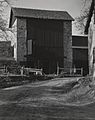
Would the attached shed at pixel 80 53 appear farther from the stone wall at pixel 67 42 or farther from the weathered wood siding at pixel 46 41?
the weathered wood siding at pixel 46 41

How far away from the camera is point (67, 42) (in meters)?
49.9

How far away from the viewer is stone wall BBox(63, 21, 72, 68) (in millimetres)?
49231

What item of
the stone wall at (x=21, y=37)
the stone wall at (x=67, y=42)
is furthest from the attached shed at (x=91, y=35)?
the stone wall at (x=67, y=42)

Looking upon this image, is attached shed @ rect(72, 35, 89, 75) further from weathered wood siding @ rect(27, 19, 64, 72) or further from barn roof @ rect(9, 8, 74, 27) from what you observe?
barn roof @ rect(9, 8, 74, 27)

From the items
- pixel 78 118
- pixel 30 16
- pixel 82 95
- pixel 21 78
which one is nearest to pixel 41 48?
pixel 30 16

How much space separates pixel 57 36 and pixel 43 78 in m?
16.5

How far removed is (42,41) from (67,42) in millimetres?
4878

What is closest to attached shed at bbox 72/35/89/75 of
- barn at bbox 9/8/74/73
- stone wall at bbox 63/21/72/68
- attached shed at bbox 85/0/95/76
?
stone wall at bbox 63/21/72/68

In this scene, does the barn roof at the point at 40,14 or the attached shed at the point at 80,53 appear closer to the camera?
the barn roof at the point at 40,14

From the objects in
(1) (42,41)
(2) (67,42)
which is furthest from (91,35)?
(2) (67,42)

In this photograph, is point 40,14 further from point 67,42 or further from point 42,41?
point 67,42

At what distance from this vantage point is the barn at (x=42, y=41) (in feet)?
154

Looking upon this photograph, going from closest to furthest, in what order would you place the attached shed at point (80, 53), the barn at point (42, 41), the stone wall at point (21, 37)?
the barn at point (42, 41)
the stone wall at point (21, 37)
the attached shed at point (80, 53)

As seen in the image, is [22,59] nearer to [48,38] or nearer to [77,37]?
[48,38]
